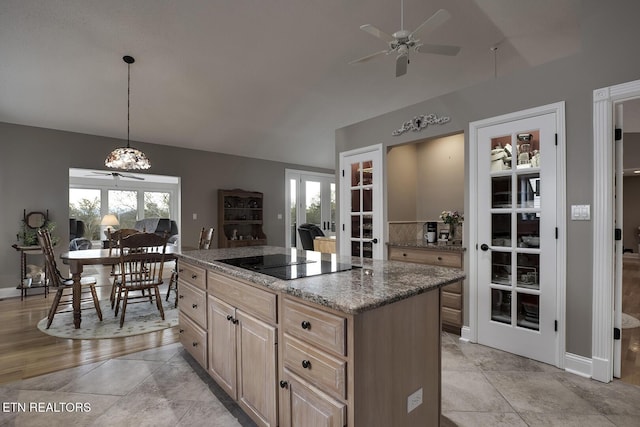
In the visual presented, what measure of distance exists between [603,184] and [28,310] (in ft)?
20.0

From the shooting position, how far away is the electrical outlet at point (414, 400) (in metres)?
1.36

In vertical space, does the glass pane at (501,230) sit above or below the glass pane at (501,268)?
above

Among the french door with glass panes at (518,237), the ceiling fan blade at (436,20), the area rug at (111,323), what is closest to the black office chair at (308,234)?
the area rug at (111,323)

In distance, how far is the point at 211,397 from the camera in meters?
2.05

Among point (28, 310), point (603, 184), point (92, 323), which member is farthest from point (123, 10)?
point (603, 184)

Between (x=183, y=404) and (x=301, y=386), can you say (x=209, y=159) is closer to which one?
(x=183, y=404)

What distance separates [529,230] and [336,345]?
2.27 m

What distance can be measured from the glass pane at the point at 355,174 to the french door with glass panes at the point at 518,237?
154 centimetres

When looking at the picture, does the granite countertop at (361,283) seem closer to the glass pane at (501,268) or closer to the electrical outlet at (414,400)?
the electrical outlet at (414,400)

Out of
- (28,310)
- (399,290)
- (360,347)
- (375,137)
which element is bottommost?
(28,310)

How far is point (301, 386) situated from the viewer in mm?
1326

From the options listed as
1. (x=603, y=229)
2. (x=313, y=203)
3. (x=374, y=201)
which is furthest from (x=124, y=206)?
(x=603, y=229)

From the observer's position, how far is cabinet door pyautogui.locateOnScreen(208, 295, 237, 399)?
5.95ft

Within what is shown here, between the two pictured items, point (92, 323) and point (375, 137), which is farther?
point (375, 137)
